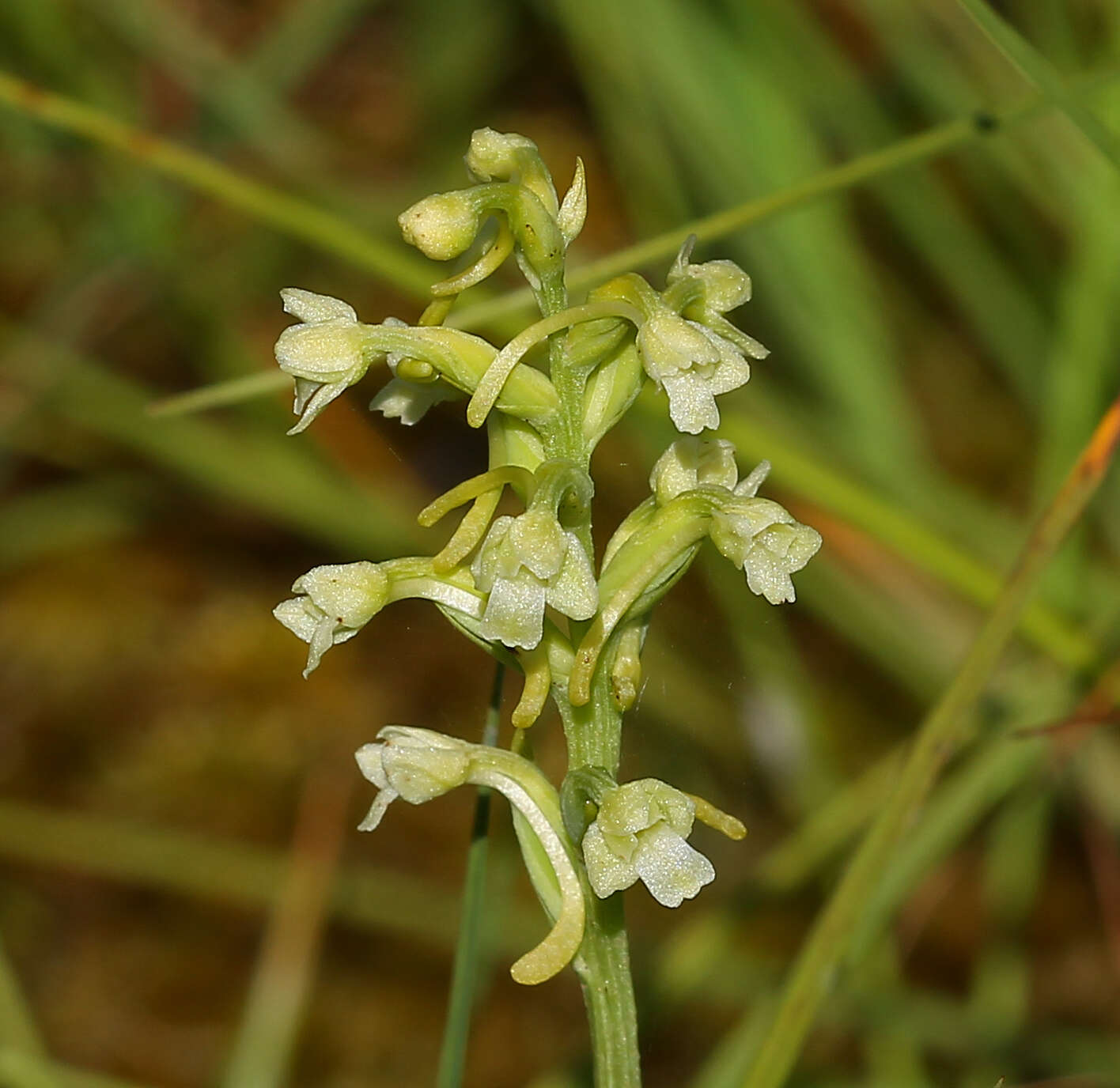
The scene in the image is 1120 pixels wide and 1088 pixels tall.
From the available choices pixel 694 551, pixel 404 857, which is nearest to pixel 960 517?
pixel 404 857

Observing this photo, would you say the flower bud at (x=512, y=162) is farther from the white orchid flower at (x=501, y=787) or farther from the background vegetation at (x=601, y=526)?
the background vegetation at (x=601, y=526)

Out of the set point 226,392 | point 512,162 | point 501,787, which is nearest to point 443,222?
point 512,162

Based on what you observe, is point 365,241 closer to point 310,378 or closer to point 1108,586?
point 310,378

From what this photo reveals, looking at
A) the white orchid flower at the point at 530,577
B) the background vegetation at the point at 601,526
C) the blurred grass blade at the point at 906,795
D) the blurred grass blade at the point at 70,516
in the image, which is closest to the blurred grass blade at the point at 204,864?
the background vegetation at the point at 601,526

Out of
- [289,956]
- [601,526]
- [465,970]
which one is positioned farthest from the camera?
[601,526]

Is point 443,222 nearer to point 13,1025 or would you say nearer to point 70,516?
point 13,1025
